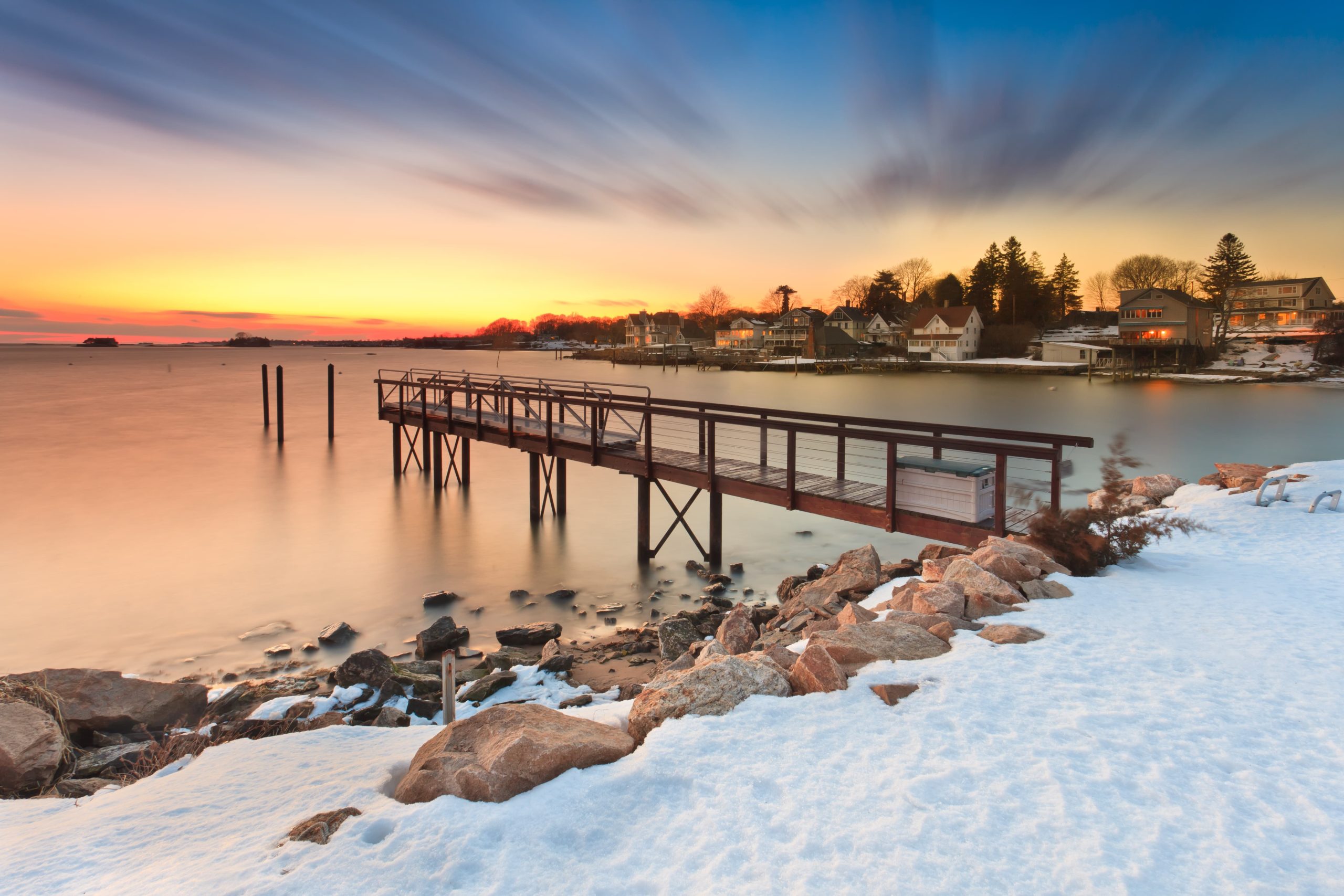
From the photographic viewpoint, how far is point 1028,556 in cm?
662

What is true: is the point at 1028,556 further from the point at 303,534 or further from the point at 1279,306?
the point at 1279,306

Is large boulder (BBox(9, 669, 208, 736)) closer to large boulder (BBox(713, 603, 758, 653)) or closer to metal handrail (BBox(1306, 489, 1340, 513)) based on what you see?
large boulder (BBox(713, 603, 758, 653))

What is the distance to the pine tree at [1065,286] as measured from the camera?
333 ft

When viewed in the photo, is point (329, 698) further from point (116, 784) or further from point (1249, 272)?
point (1249, 272)

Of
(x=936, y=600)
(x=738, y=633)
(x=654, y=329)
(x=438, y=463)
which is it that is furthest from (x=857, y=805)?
(x=654, y=329)

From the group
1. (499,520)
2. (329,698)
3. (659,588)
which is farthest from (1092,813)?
(499,520)

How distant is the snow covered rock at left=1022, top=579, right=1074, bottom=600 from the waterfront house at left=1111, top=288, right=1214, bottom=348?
2975 inches

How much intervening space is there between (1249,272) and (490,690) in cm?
11046

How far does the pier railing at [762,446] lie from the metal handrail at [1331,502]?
303 cm

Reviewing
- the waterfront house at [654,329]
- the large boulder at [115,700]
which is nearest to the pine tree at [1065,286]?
the waterfront house at [654,329]

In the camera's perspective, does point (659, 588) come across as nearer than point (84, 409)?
Yes

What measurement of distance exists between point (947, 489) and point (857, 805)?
6.22 m

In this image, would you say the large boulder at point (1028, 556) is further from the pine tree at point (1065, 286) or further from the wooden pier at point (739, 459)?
the pine tree at point (1065, 286)

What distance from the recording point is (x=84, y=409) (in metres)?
44.7
